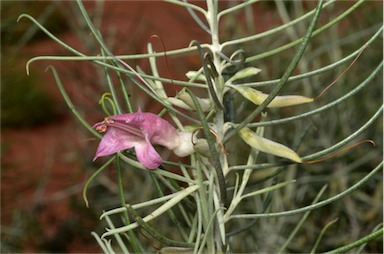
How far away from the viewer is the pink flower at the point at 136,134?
32 cm

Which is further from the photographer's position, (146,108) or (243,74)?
(146,108)

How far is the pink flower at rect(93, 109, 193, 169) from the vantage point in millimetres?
317

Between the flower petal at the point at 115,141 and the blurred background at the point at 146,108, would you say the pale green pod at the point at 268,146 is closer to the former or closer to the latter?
the flower petal at the point at 115,141

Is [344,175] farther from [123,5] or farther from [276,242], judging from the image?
[123,5]

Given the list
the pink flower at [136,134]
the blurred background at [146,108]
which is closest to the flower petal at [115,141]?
the pink flower at [136,134]

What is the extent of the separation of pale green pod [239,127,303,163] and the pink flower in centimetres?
4

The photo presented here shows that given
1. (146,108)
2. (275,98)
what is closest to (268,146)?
(275,98)

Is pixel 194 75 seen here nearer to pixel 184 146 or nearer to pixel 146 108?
pixel 184 146

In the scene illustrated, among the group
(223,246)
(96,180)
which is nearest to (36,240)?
(96,180)

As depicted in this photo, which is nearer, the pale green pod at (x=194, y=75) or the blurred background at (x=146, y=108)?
the pale green pod at (x=194, y=75)

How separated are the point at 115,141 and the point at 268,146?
73 millimetres

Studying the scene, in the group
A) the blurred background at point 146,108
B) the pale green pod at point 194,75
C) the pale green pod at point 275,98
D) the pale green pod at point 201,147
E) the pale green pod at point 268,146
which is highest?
the pale green pod at point 194,75

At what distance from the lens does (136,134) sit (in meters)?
0.33

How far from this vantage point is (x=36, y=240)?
4.20ft
